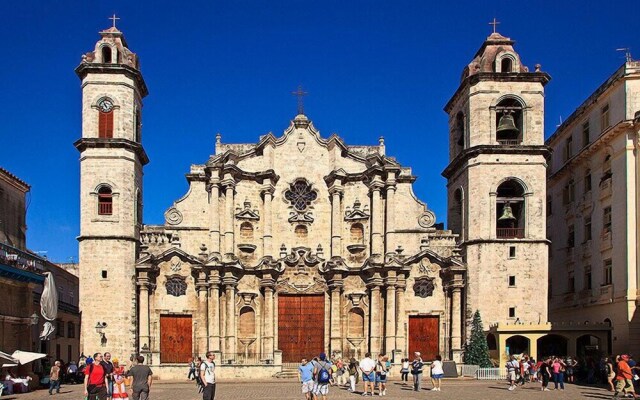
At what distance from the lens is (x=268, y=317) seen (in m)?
40.9

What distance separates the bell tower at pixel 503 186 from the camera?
38.6 m

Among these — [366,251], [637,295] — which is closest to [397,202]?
[366,251]

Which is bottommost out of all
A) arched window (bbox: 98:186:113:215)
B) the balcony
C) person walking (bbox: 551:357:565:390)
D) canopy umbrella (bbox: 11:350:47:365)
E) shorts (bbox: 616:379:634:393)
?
person walking (bbox: 551:357:565:390)

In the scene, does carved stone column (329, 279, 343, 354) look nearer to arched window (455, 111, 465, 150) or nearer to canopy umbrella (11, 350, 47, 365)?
arched window (455, 111, 465, 150)

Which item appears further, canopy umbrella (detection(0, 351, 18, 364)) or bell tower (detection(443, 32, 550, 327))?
bell tower (detection(443, 32, 550, 327))

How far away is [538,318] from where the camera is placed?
126ft

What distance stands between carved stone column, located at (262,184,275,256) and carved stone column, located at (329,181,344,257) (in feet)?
11.0

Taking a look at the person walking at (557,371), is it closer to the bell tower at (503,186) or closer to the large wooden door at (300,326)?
the bell tower at (503,186)

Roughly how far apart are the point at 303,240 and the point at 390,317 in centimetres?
650

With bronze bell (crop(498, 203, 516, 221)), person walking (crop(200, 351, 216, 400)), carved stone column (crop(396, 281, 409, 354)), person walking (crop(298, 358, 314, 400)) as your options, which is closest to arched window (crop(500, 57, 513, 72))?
bronze bell (crop(498, 203, 516, 221))

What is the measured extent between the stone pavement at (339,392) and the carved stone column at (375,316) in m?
5.28

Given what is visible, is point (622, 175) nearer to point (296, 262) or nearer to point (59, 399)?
point (296, 262)

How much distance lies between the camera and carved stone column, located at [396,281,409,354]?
4022 centimetres

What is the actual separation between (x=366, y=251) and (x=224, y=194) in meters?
8.27
